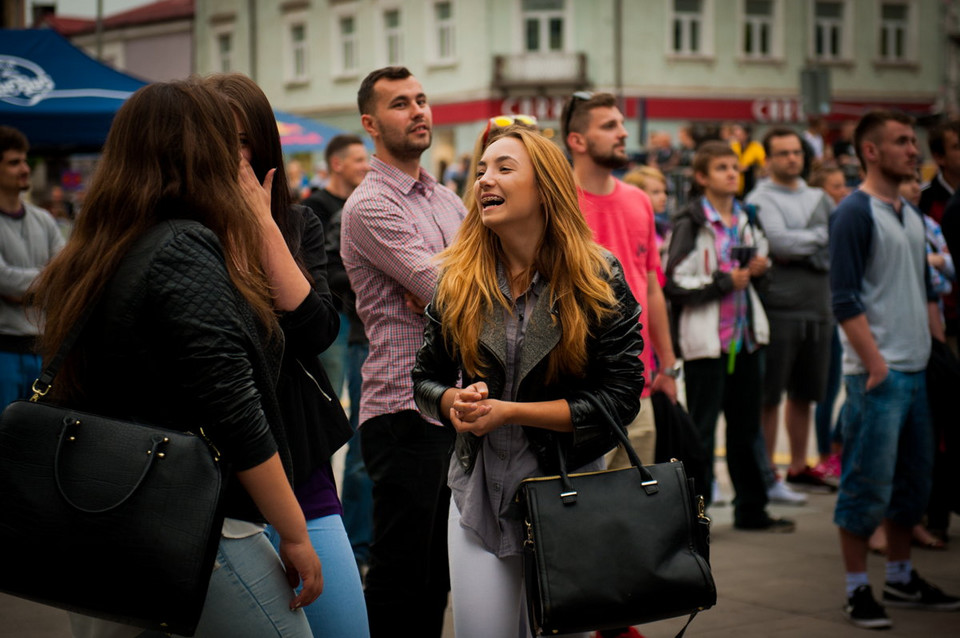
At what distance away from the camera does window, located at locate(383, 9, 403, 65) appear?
4250 centimetres

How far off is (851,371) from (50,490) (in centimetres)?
395

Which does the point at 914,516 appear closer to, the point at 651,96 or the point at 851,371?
the point at 851,371

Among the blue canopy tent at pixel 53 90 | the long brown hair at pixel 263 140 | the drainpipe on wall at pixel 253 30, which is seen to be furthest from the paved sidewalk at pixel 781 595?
the drainpipe on wall at pixel 253 30

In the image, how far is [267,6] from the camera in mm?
47469

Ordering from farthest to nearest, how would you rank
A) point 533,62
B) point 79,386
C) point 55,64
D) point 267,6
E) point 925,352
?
point 267,6 → point 533,62 → point 55,64 → point 925,352 → point 79,386

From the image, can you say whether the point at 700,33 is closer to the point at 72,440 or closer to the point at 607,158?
the point at 607,158

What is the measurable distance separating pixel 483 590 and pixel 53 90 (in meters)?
8.66

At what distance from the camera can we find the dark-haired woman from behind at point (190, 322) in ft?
8.23

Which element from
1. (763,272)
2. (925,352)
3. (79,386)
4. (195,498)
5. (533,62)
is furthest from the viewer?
(533,62)

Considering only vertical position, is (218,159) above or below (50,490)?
above

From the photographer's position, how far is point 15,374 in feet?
21.3

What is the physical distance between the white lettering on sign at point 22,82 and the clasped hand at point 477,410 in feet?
26.9

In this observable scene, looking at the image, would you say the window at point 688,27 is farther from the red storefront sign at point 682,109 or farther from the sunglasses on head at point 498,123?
the sunglasses on head at point 498,123

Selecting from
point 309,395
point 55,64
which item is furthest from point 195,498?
point 55,64
